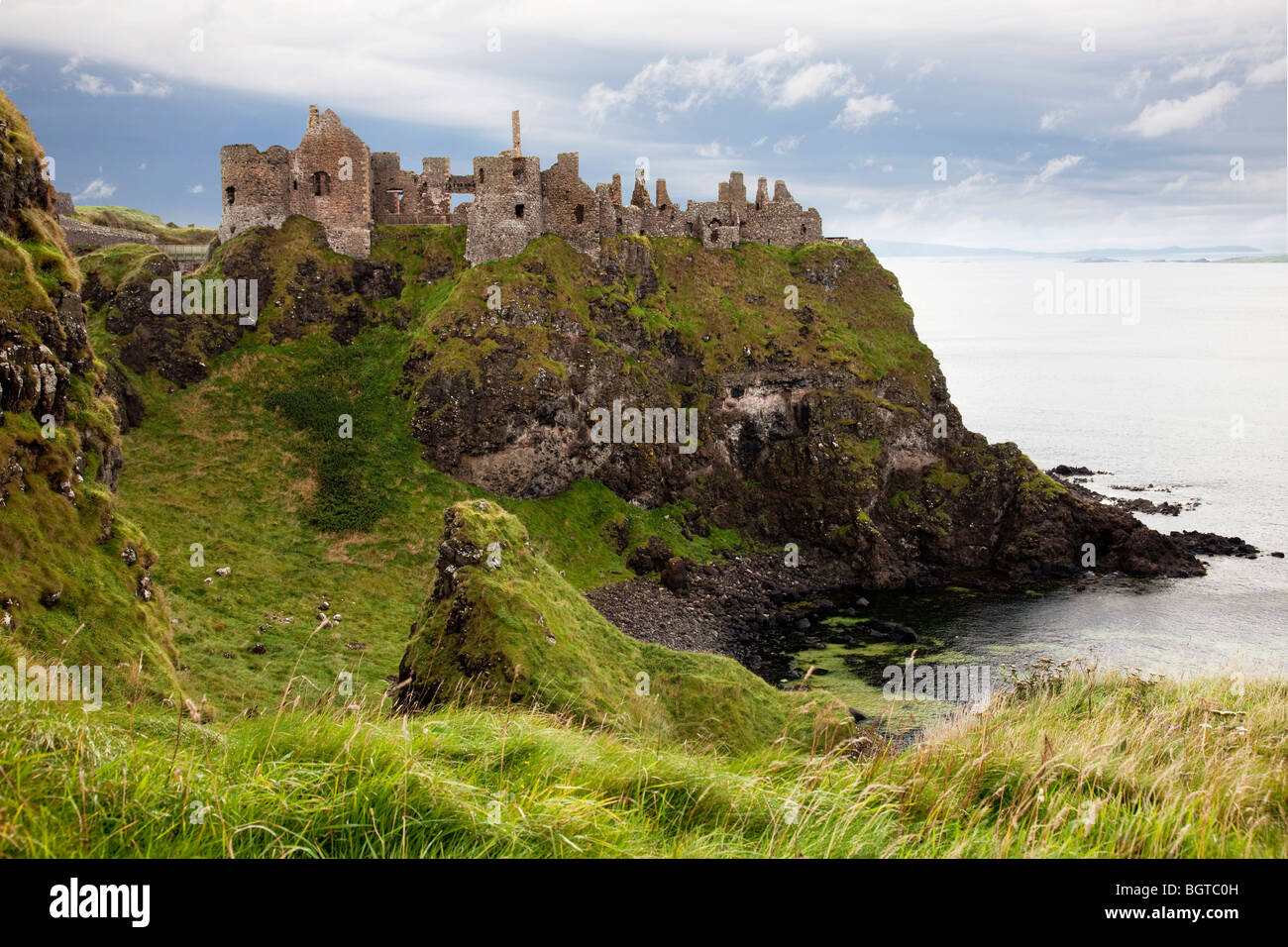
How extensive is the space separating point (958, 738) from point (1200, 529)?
7822 cm

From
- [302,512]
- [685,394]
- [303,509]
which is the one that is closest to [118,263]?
[303,509]

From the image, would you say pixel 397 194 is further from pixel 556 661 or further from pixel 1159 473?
pixel 1159 473

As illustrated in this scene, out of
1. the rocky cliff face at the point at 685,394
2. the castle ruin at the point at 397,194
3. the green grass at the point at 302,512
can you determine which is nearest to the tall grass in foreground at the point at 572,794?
the green grass at the point at 302,512

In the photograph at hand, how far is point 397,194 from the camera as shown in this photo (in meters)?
70.1

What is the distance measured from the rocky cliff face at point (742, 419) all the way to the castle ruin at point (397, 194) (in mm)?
2307

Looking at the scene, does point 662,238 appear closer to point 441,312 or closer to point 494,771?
point 441,312

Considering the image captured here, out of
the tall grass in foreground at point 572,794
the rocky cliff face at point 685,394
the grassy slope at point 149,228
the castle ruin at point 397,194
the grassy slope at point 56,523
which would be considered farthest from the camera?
the grassy slope at point 149,228

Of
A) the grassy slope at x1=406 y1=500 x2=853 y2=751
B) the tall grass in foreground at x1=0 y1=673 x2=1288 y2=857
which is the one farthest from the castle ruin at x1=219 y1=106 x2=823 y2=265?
the tall grass in foreground at x1=0 y1=673 x2=1288 y2=857

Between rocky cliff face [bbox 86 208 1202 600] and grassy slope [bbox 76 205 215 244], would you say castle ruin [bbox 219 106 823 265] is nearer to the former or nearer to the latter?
rocky cliff face [bbox 86 208 1202 600]

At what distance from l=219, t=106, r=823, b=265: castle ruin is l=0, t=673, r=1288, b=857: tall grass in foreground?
199 feet

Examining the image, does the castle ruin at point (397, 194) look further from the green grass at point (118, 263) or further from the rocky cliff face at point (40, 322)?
the rocky cliff face at point (40, 322)

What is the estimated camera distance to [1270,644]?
51.2 m

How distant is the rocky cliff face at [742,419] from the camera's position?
6047cm

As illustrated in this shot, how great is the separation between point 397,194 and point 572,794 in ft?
229
